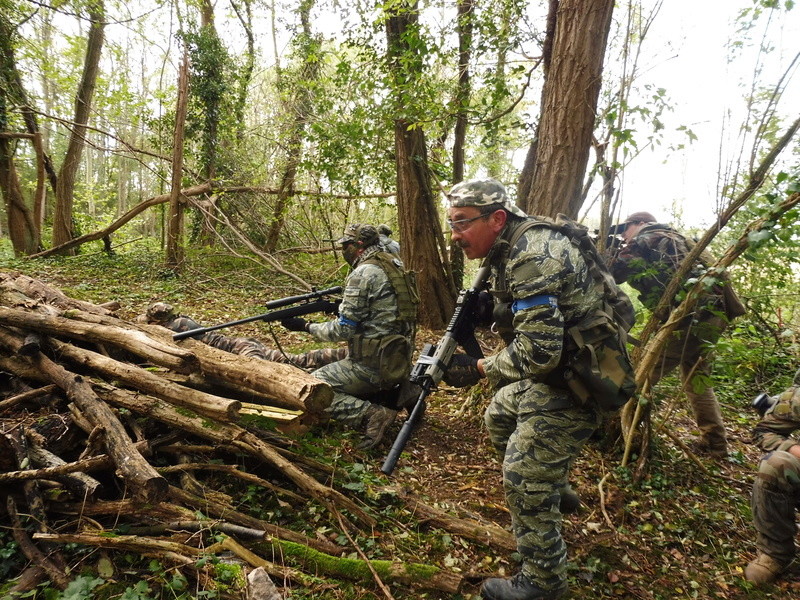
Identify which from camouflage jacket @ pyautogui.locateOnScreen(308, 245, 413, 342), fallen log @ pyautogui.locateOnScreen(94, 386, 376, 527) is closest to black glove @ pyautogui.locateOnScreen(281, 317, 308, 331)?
camouflage jacket @ pyautogui.locateOnScreen(308, 245, 413, 342)

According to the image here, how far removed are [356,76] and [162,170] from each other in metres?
7.97

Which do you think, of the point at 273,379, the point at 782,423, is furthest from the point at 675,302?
the point at 273,379

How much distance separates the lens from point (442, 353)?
292 cm

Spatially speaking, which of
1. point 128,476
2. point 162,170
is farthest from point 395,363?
point 162,170

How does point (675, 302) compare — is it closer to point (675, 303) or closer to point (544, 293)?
point (675, 303)

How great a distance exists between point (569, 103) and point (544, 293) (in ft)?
8.50

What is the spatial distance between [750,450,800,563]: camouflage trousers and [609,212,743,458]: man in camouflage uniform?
43.1 inches

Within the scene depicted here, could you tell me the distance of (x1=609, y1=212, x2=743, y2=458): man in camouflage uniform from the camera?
397 cm

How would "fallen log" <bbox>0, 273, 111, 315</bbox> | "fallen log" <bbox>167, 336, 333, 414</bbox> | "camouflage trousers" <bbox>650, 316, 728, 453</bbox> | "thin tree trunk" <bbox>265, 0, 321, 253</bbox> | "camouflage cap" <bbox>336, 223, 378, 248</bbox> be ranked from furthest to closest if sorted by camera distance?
"thin tree trunk" <bbox>265, 0, 321, 253</bbox> < "fallen log" <bbox>0, 273, 111, 315</bbox> < "camouflage cap" <bbox>336, 223, 378, 248</bbox> < "camouflage trousers" <bbox>650, 316, 728, 453</bbox> < "fallen log" <bbox>167, 336, 333, 414</bbox>

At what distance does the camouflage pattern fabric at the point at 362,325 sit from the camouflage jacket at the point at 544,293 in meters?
1.69

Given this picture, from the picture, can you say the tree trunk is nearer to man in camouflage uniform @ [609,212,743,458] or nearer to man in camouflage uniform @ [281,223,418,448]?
man in camouflage uniform @ [281,223,418,448]

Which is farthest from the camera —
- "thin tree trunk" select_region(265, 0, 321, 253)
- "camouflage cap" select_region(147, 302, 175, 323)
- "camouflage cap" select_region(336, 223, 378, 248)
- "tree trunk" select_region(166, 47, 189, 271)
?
"thin tree trunk" select_region(265, 0, 321, 253)

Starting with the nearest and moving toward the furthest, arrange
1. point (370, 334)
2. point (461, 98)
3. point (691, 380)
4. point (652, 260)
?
point (691, 380), point (370, 334), point (652, 260), point (461, 98)

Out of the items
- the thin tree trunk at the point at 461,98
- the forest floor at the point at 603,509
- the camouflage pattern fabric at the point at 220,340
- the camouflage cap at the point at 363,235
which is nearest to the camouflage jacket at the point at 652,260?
the forest floor at the point at 603,509
